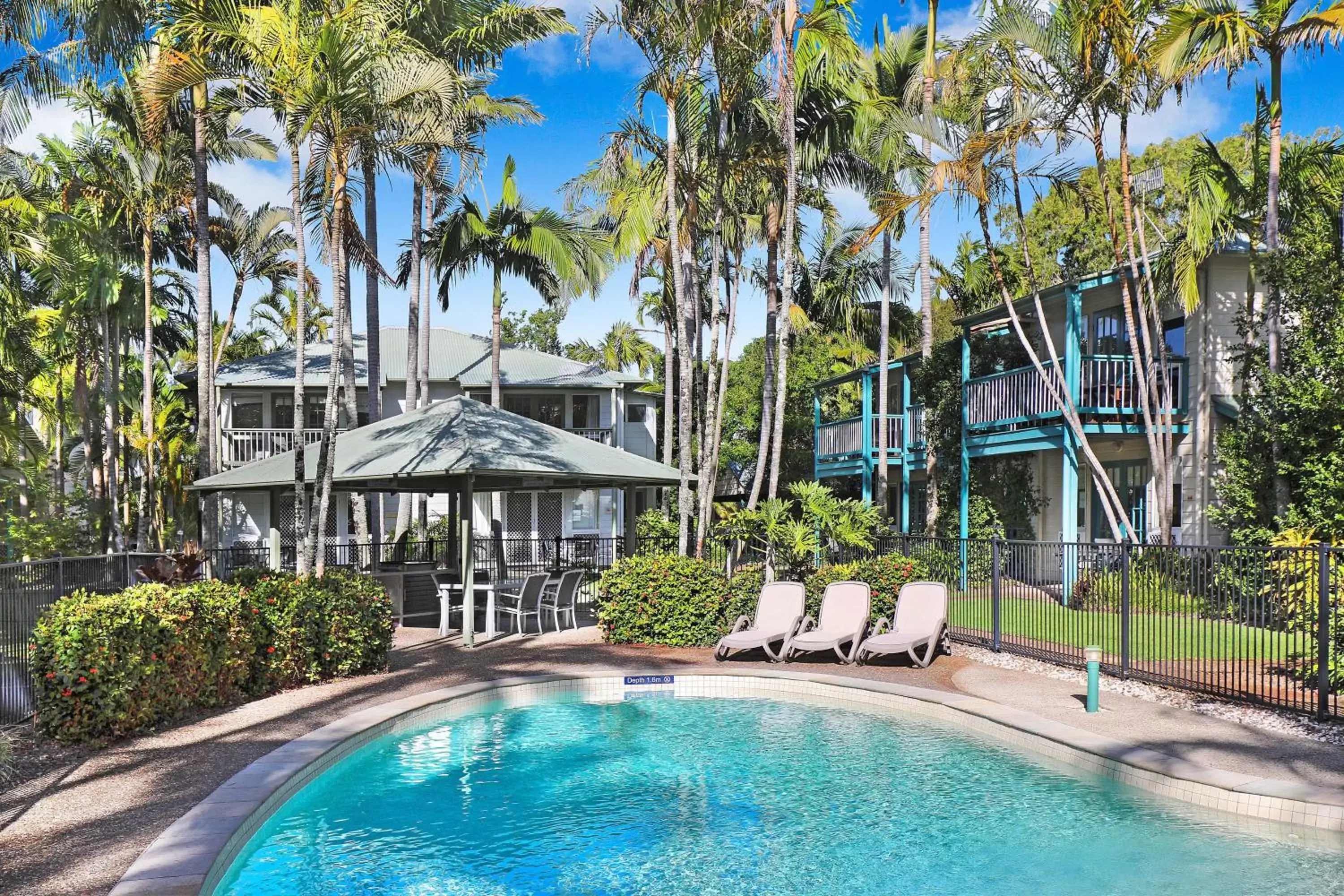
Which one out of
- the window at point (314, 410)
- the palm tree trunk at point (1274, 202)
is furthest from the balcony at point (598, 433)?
the palm tree trunk at point (1274, 202)

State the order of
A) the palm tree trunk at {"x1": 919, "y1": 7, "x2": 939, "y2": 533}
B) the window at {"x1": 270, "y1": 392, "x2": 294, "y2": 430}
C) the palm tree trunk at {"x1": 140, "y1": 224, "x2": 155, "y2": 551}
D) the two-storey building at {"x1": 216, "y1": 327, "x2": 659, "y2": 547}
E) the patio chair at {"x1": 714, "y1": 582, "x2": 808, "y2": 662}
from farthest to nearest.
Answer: the window at {"x1": 270, "y1": 392, "x2": 294, "y2": 430} → the two-storey building at {"x1": 216, "y1": 327, "x2": 659, "y2": 547} → the palm tree trunk at {"x1": 140, "y1": 224, "x2": 155, "y2": 551} → the palm tree trunk at {"x1": 919, "y1": 7, "x2": 939, "y2": 533} → the patio chair at {"x1": 714, "y1": 582, "x2": 808, "y2": 662}

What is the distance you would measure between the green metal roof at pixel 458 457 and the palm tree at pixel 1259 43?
9348 millimetres

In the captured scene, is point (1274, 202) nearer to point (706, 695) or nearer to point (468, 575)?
point (706, 695)

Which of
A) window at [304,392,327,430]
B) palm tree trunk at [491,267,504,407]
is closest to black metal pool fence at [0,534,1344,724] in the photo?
palm tree trunk at [491,267,504,407]

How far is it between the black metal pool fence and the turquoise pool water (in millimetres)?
2706

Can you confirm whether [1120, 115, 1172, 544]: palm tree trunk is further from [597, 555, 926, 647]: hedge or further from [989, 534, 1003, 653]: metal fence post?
[597, 555, 926, 647]: hedge

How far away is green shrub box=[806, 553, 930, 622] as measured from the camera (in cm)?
1389

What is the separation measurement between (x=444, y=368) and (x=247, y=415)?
584 centimetres

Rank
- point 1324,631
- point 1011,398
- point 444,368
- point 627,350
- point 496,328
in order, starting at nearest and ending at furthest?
point 1324,631 < point 1011,398 < point 496,328 < point 444,368 < point 627,350

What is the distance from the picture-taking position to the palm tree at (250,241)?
94.3 feet

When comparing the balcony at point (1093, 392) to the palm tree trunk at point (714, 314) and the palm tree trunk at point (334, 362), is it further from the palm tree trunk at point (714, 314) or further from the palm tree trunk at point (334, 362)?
the palm tree trunk at point (334, 362)

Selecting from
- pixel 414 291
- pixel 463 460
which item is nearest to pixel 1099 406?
pixel 463 460

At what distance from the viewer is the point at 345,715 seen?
9.44m

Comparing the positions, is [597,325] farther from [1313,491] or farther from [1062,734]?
[1062,734]
